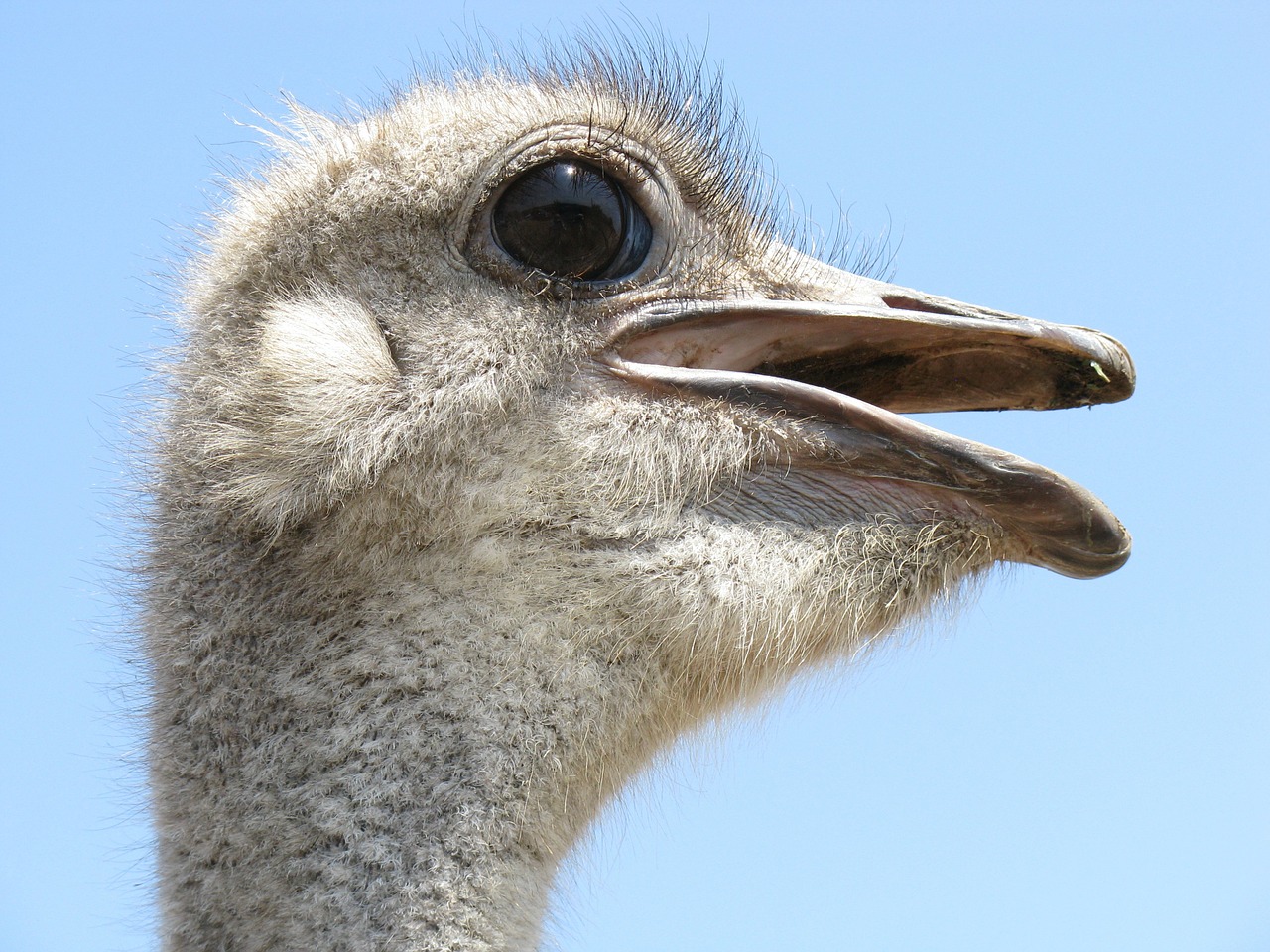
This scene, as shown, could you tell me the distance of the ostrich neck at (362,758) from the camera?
284 centimetres

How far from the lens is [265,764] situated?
2.95 m

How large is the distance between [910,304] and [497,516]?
90cm

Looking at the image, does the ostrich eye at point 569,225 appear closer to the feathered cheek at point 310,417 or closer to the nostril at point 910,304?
the feathered cheek at point 310,417

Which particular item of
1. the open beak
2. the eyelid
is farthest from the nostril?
the eyelid

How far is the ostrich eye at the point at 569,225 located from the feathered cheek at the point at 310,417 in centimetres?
34

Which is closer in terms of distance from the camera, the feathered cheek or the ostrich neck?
the ostrich neck

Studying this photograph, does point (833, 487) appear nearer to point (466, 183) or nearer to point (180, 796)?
point (466, 183)

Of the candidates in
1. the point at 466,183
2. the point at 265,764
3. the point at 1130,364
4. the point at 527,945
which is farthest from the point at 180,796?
the point at 1130,364

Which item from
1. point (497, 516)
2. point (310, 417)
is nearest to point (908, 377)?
point (497, 516)

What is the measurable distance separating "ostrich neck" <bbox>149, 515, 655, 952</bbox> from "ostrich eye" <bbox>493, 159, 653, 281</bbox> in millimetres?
683

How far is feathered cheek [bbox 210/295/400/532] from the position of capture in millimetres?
3062

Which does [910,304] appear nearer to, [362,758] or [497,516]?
[497,516]

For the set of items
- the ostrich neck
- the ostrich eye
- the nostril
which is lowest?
the ostrich neck

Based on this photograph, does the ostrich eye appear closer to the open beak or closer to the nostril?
the open beak
